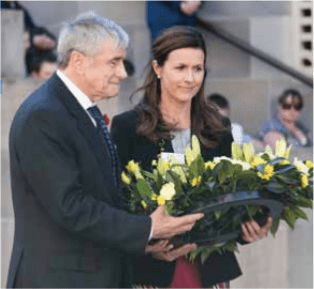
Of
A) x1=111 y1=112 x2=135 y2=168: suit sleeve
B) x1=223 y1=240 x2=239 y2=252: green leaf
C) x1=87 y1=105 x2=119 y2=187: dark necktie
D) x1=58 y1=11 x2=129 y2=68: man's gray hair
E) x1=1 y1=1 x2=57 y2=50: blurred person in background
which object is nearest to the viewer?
x1=58 y1=11 x2=129 y2=68: man's gray hair

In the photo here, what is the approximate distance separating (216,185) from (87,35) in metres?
0.78

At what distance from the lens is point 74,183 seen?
459 centimetres

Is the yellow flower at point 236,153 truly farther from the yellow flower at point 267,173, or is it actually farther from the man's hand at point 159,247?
the man's hand at point 159,247

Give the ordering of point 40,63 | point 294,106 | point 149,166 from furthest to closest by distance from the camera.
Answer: point 294,106, point 40,63, point 149,166

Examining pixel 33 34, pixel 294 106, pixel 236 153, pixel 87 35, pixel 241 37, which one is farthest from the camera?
pixel 241 37

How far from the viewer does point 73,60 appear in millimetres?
4754

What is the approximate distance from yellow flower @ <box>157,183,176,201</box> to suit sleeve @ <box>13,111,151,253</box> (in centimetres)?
33

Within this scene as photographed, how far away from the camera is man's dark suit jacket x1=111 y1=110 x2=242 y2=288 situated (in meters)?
5.22

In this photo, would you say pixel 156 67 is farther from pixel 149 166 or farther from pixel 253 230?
pixel 253 230

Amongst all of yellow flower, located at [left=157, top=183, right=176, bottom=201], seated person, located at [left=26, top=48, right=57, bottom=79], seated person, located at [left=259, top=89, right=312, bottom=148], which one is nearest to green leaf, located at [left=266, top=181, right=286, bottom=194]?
yellow flower, located at [left=157, top=183, right=176, bottom=201]

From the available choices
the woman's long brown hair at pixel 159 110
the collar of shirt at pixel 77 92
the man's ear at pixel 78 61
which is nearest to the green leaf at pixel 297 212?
the woman's long brown hair at pixel 159 110

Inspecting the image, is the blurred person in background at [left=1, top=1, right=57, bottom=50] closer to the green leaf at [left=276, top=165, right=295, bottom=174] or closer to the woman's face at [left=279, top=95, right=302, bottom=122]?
the woman's face at [left=279, top=95, right=302, bottom=122]

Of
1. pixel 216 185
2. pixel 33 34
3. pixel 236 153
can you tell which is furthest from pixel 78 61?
pixel 33 34

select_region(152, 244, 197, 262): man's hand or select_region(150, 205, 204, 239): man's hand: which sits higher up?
select_region(150, 205, 204, 239): man's hand
